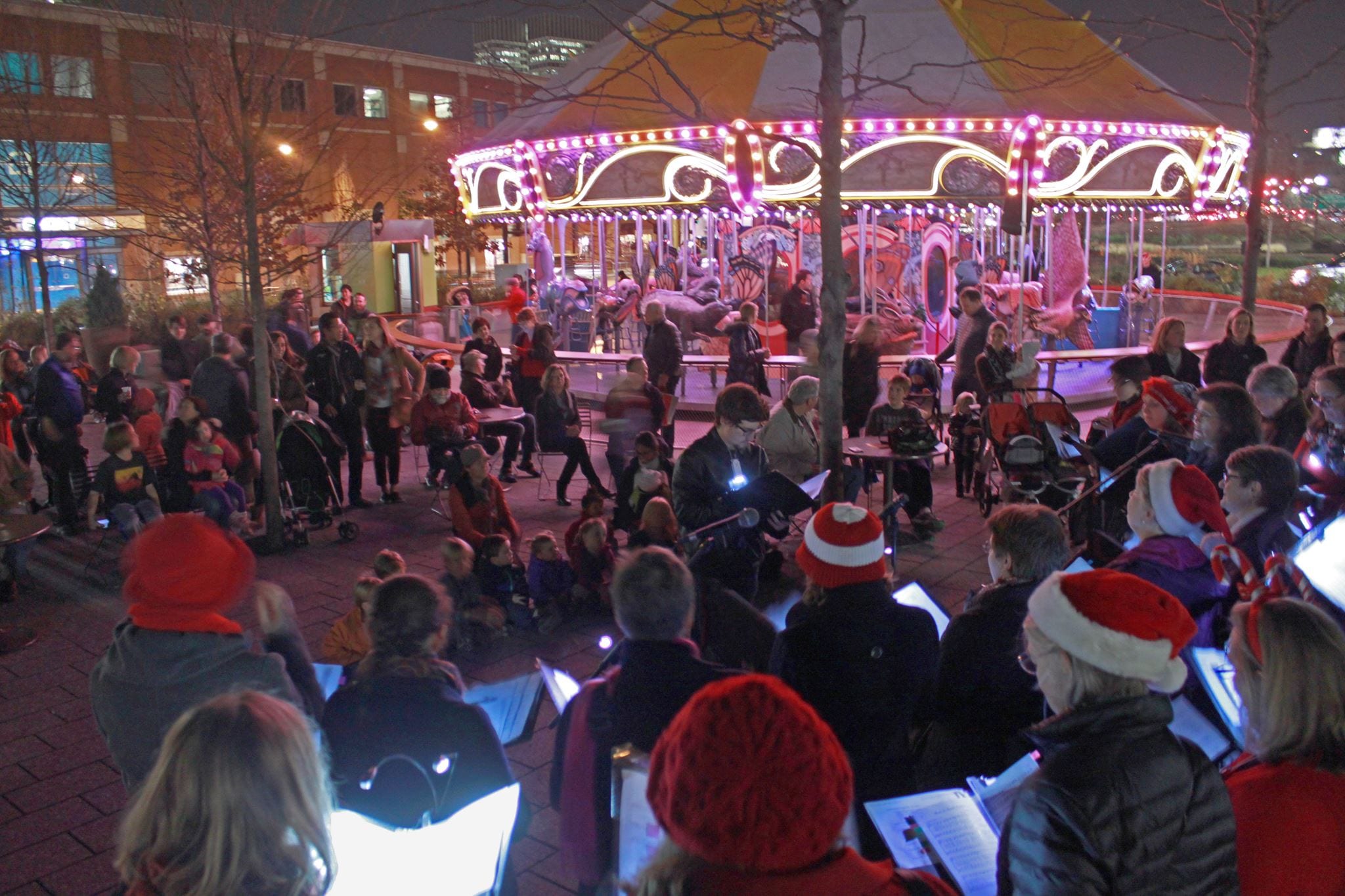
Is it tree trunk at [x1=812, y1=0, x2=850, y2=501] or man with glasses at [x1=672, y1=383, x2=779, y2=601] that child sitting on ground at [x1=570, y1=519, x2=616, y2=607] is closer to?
man with glasses at [x1=672, y1=383, x2=779, y2=601]

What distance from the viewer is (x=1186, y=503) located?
13.2ft

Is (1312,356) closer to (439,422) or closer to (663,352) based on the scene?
(663,352)

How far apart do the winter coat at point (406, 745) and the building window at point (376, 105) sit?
45.0m

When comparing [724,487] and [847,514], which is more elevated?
[847,514]

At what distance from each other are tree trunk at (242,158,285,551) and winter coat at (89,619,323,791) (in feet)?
17.8

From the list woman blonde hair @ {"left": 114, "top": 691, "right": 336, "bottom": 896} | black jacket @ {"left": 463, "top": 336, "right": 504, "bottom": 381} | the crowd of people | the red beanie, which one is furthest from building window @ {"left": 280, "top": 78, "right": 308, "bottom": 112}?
woman blonde hair @ {"left": 114, "top": 691, "right": 336, "bottom": 896}

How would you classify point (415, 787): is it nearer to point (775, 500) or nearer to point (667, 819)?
point (667, 819)

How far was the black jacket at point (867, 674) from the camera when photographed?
317 cm

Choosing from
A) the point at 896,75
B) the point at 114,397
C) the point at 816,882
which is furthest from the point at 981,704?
the point at 896,75

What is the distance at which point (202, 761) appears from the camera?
6.13ft

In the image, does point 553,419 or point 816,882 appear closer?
point 816,882

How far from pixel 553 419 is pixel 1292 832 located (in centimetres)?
774

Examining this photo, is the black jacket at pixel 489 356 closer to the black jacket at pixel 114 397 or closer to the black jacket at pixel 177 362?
the black jacket at pixel 177 362

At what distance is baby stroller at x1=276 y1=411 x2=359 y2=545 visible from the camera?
8625 millimetres
